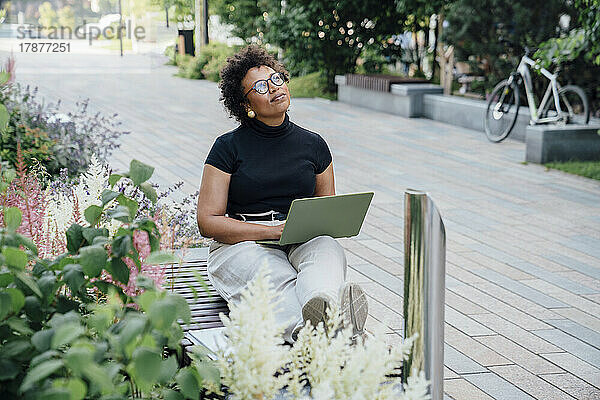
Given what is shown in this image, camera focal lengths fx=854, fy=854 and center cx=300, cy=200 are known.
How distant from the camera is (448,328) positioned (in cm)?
429

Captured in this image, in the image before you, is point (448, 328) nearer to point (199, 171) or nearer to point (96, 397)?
point (96, 397)

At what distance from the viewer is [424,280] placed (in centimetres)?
211

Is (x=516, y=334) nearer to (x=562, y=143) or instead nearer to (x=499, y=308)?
(x=499, y=308)

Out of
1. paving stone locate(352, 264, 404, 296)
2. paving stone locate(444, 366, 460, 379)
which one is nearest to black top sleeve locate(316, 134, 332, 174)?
paving stone locate(444, 366, 460, 379)

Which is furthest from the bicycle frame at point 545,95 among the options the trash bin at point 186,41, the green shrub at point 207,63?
the trash bin at point 186,41

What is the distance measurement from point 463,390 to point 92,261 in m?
2.09

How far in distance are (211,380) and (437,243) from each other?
64cm

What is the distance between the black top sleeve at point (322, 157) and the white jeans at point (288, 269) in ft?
1.08

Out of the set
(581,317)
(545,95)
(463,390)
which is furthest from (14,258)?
(545,95)

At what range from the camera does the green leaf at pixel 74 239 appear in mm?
2080

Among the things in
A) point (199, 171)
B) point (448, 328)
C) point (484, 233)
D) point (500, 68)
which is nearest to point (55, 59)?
point (500, 68)

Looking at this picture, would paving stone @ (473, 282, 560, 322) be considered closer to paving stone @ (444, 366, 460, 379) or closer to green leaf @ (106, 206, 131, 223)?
paving stone @ (444, 366, 460, 379)

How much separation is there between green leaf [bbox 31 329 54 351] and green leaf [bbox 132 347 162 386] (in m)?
0.22

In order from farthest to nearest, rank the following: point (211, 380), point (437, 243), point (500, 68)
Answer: point (500, 68) → point (437, 243) → point (211, 380)
